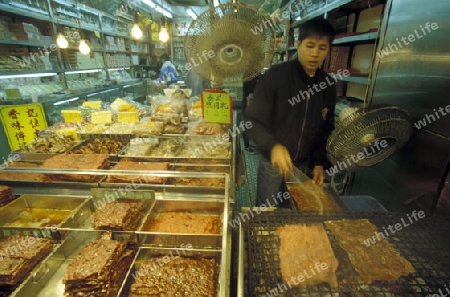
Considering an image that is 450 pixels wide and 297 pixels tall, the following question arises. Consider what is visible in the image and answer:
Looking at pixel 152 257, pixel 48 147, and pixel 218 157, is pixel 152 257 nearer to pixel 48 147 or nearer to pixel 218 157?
pixel 218 157

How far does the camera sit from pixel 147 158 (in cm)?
248

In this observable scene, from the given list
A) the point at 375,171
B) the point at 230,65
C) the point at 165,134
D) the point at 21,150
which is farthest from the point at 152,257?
the point at 375,171

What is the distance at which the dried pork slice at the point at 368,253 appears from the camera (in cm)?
117

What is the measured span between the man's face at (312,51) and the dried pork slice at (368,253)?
5.15 feet

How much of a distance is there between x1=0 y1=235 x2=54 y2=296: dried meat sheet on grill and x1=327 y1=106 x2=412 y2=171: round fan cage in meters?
2.06

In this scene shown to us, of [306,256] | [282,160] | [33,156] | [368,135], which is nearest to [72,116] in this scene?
[33,156]

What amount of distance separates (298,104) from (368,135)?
3.11 feet

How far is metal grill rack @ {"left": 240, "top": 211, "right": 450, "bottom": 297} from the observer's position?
1103 millimetres

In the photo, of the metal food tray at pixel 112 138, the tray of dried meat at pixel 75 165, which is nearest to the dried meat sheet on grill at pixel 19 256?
the tray of dried meat at pixel 75 165

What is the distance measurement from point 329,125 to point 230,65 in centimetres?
132

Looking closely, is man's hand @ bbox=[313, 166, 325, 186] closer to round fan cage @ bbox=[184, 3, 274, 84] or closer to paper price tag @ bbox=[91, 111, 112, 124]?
round fan cage @ bbox=[184, 3, 274, 84]

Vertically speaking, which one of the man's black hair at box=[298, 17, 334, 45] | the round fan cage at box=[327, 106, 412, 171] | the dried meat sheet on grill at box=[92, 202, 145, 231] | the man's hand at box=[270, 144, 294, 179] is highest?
the man's black hair at box=[298, 17, 334, 45]

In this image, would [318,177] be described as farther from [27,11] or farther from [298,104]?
[27,11]

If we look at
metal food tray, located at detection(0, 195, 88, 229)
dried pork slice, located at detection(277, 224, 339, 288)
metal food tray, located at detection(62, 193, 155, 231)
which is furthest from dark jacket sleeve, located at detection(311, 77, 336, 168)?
metal food tray, located at detection(0, 195, 88, 229)
